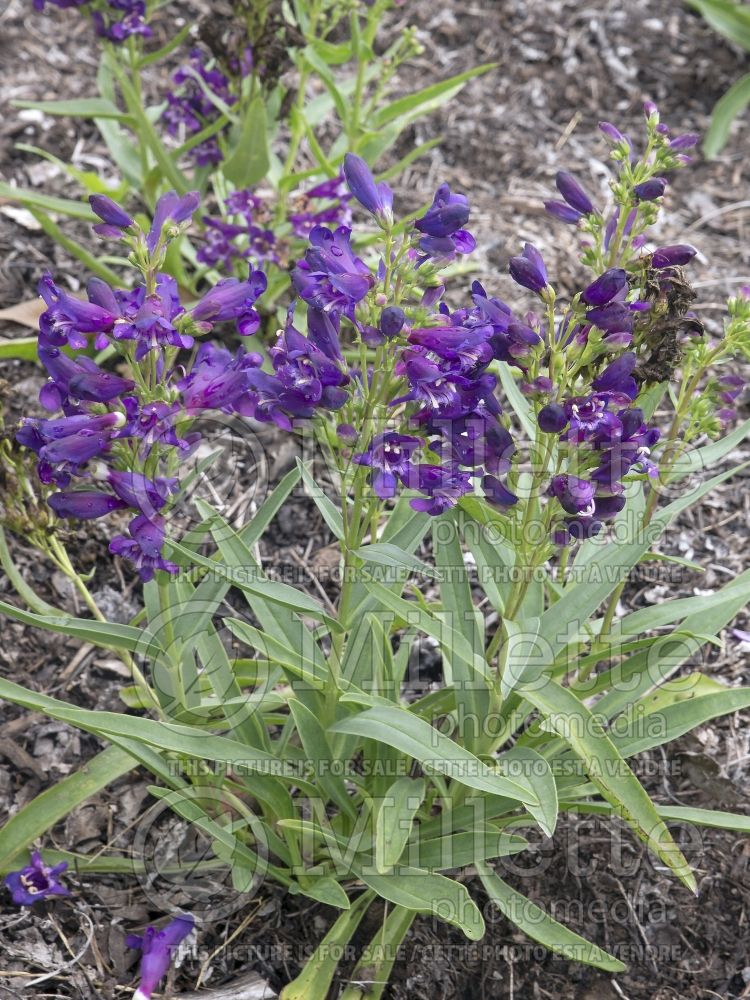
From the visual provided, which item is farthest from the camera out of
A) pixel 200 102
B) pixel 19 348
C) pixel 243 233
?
pixel 200 102

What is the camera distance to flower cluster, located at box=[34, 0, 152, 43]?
4520 mm

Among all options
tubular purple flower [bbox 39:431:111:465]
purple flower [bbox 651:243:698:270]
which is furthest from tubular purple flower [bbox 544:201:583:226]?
tubular purple flower [bbox 39:431:111:465]

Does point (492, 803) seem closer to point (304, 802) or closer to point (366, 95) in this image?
point (304, 802)

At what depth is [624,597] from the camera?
4195 millimetres

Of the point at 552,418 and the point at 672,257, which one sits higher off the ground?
the point at 672,257

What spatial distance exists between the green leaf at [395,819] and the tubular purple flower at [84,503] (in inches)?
41.7

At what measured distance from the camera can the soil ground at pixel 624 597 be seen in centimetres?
319

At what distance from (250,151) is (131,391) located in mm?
2389

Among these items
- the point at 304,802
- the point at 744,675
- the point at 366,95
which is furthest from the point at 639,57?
the point at 304,802

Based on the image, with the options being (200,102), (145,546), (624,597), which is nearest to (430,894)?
(145,546)

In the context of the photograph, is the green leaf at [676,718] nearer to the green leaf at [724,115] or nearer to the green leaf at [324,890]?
the green leaf at [324,890]

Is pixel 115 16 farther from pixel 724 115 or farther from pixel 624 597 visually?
pixel 724 115

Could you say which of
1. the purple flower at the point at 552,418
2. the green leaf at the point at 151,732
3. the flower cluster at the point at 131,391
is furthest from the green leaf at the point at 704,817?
the flower cluster at the point at 131,391

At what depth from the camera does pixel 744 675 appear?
3.93 metres
